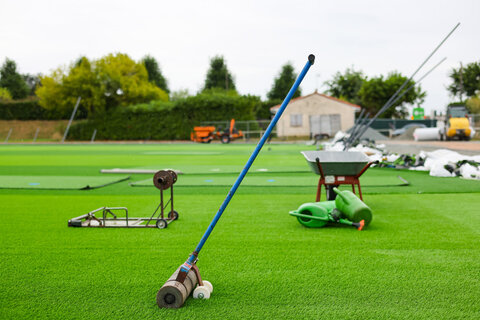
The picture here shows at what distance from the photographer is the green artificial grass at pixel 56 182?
8.45 m

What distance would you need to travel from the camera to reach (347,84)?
64750mm

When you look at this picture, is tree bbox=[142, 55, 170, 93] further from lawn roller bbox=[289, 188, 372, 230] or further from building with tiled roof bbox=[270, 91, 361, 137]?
lawn roller bbox=[289, 188, 372, 230]

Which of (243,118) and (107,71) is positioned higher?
(107,71)

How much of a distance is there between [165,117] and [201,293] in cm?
3628

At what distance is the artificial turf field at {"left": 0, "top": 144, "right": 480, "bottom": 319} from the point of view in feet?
8.92

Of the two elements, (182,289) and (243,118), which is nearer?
Answer: (182,289)

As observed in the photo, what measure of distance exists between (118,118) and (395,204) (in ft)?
119

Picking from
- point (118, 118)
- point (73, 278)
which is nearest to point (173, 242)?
point (73, 278)

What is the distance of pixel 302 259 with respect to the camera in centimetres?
367

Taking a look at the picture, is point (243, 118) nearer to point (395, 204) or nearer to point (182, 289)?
point (395, 204)

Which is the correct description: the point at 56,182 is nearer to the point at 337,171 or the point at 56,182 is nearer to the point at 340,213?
the point at 337,171

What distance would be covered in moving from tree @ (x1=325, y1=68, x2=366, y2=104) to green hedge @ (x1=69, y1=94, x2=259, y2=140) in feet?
97.2

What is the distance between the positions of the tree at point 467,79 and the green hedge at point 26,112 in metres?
41.0

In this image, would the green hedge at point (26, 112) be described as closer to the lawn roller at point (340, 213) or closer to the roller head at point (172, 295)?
the lawn roller at point (340, 213)
